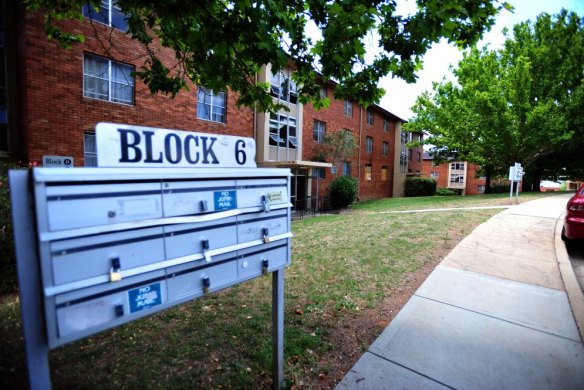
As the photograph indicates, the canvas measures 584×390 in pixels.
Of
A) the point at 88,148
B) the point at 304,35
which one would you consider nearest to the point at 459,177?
the point at 88,148

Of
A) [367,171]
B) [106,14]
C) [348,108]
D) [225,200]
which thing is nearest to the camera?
[225,200]

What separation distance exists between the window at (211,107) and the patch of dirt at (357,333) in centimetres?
1211

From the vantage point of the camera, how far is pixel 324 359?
3027 mm

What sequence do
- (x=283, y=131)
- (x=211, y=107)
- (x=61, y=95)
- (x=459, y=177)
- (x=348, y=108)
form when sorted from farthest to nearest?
(x=459, y=177), (x=348, y=108), (x=283, y=131), (x=211, y=107), (x=61, y=95)

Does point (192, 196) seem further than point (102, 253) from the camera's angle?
Result: Yes

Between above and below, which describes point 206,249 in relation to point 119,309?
above

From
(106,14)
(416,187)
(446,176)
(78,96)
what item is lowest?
(416,187)

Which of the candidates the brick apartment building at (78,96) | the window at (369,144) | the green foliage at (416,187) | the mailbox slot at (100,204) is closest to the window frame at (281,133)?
the brick apartment building at (78,96)

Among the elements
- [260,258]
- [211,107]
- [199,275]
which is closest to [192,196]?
[199,275]

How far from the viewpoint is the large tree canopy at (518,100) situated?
65.4ft

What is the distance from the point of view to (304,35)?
437 cm

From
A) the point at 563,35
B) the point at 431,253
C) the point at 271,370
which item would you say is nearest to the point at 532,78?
the point at 563,35

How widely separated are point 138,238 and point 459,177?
60014 mm

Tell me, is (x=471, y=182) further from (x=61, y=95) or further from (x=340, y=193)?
(x=61, y=95)
